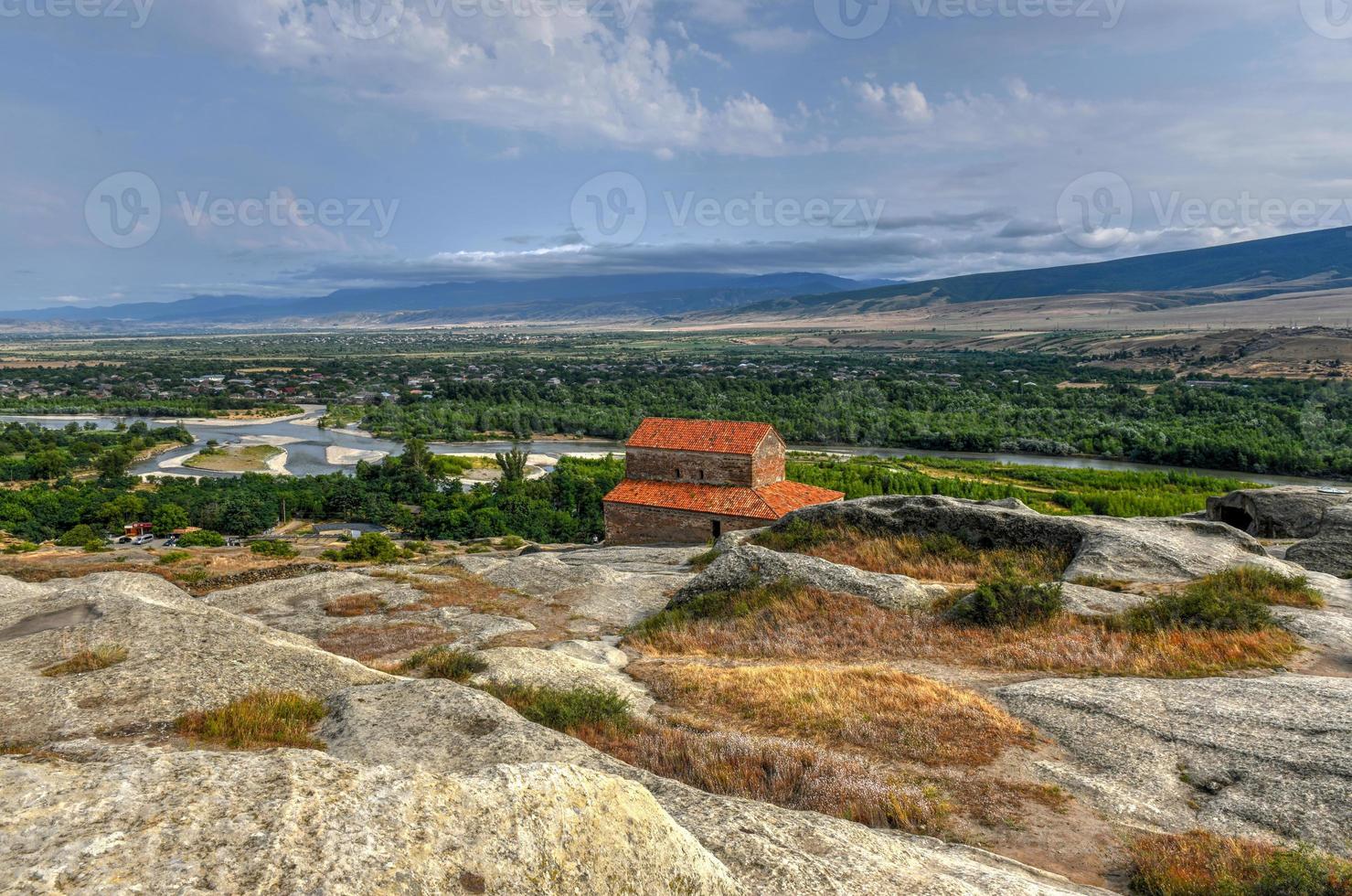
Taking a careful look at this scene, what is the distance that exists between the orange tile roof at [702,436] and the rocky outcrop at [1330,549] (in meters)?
19.6

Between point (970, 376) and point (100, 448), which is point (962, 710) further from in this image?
point (970, 376)

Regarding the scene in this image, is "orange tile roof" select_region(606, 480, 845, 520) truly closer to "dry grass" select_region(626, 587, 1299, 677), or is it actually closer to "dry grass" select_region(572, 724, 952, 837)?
"dry grass" select_region(626, 587, 1299, 677)

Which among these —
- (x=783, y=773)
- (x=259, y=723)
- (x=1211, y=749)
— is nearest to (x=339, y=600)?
(x=259, y=723)

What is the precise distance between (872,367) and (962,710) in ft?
547

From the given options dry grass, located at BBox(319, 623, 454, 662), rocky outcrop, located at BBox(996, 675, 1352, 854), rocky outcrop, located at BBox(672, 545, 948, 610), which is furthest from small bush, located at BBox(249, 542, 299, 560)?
rocky outcrop, located at BBox(996, 675, 1352, 854)

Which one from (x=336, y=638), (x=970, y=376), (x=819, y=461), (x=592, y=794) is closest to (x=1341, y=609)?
(x=592, y=794)

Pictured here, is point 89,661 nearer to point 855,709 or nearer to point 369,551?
point 855,709

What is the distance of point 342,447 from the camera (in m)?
90.4

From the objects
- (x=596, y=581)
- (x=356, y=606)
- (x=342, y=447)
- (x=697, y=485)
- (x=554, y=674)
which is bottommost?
(x=342, y=447)

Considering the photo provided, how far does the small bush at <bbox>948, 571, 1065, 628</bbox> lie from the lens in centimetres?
1401

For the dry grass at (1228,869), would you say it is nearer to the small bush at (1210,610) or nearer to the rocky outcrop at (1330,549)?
the small bush at (1210,610)

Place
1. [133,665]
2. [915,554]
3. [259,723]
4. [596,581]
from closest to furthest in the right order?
[259,723], [133,665], [915,554], [596,581]

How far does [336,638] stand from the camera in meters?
15.9

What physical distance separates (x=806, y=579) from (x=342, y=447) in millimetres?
85913
